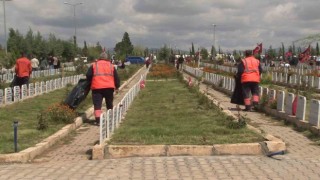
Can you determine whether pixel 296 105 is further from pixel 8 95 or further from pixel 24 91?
pixel 24 91

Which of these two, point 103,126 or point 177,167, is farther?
point 103,126

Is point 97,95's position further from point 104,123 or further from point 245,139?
point 245,139

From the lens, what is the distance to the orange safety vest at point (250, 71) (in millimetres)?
13984

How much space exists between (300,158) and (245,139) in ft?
3.76

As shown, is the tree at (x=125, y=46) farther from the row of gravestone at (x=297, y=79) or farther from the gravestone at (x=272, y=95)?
the gravestone at (x=272, y=95)

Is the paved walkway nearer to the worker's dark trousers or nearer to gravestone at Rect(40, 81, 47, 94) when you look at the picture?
the worker's dark trousers

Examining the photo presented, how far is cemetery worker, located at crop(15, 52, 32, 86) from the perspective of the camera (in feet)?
61.2

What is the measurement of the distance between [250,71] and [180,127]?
4526mm

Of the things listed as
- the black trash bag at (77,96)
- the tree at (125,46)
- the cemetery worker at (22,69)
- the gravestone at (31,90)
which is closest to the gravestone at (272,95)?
the black trash bag at (77,96)

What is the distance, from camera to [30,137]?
9.95 metres

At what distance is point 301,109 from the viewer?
11.1 meters

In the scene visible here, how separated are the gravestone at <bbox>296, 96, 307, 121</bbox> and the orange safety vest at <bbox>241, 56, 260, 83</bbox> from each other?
2738mm

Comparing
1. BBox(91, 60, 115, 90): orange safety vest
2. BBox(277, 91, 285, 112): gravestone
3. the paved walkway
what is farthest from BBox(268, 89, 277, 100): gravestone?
the paved walkway

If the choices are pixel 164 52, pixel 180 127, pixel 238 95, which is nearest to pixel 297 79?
pixel 238 95
